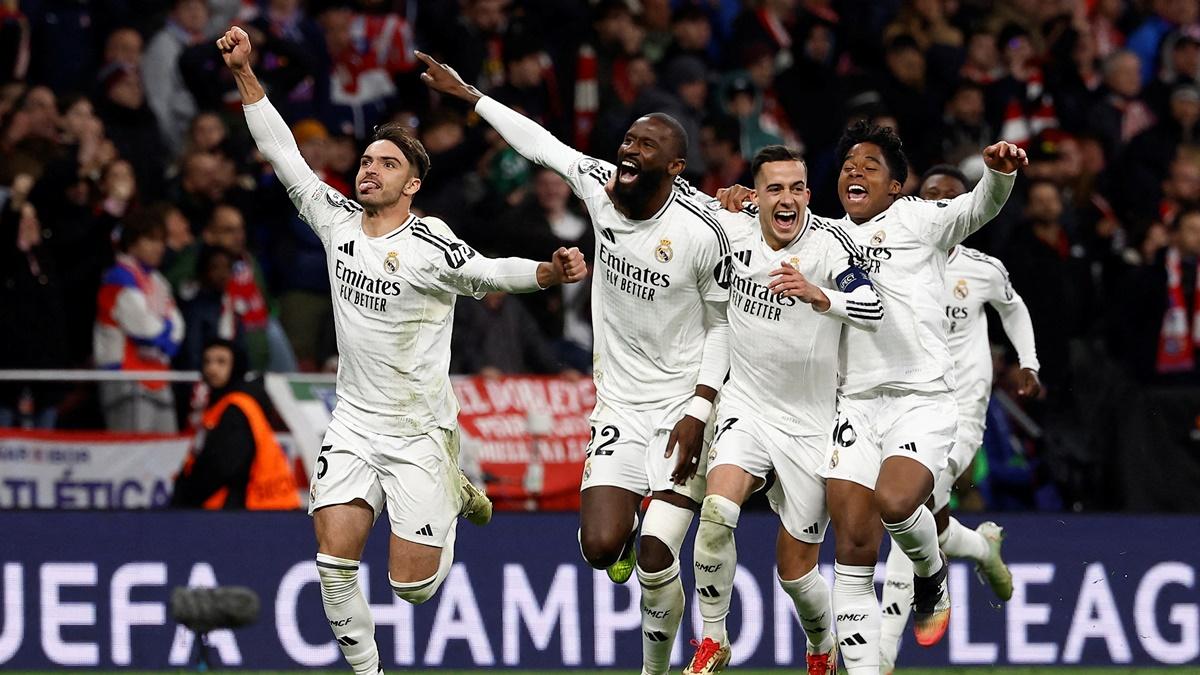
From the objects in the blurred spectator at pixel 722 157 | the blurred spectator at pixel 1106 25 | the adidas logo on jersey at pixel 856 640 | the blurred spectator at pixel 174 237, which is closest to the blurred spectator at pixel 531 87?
the blurred spectator at pixel 722 157

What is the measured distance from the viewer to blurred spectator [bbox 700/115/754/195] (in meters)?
16.5

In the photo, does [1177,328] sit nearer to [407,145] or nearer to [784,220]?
[784,220]

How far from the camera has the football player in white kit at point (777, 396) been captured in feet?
35.1

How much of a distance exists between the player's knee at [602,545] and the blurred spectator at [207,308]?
483 cm

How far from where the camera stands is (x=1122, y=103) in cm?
1894

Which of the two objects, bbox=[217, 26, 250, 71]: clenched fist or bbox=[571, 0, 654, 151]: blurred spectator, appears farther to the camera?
bbox=[571, 0, 654, 151]: blurred spectator

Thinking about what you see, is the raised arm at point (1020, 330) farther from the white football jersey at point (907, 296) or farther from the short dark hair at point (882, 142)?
the short dark hair at point (882, 142)

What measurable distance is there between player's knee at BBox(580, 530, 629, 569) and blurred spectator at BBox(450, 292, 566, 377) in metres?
4.27

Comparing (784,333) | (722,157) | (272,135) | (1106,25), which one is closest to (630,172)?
(784,333)

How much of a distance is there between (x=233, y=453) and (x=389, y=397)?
322 cm

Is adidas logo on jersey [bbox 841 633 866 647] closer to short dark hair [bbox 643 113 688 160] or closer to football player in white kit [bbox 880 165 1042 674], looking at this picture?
football player in white kit [bbox 880 165 1042 674]

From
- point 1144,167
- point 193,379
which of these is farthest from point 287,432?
point 1144,167

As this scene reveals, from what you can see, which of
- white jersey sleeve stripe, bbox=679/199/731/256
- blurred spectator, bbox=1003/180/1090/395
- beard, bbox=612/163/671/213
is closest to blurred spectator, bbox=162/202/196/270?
beard, bbox=612/163/671/213

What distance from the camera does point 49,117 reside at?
1550 centimetres
